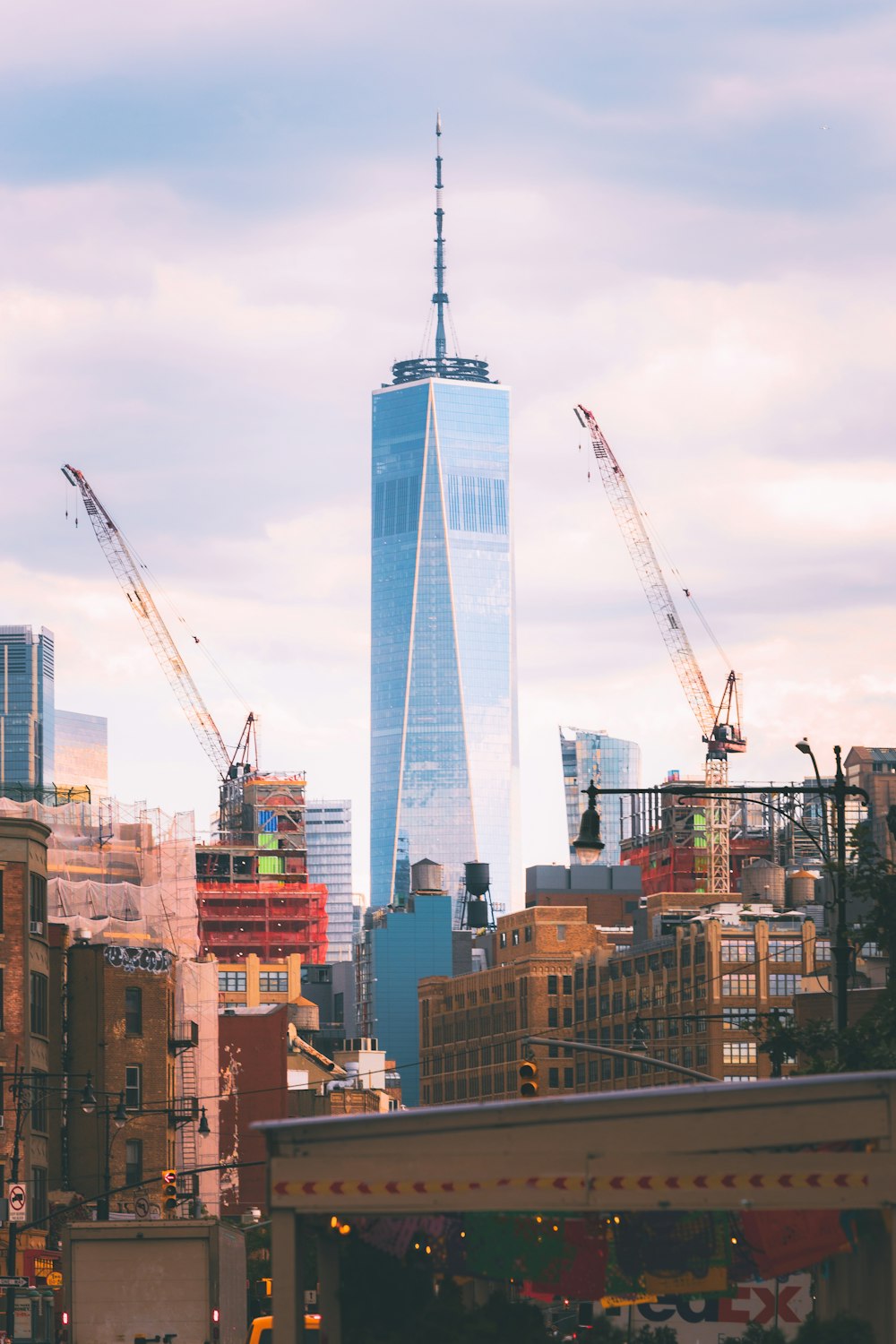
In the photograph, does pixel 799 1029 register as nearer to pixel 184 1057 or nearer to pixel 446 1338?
pixel 446 1338

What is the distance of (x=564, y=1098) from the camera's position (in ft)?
73.4

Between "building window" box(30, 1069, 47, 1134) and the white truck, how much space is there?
47518mm

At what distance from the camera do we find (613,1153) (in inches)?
858

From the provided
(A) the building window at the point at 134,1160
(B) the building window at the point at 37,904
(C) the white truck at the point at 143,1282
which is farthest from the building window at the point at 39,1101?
(C) the white truck at the point at 143,1282

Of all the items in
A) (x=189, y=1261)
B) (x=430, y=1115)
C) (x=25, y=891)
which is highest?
(x=25, y=891)

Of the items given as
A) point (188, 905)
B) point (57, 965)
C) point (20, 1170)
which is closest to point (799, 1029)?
point (20, 1170)

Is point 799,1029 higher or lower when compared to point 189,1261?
higher

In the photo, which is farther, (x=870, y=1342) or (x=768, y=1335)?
(x=768, y=1335)

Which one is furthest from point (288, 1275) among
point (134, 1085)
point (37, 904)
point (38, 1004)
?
point (134, 1085)

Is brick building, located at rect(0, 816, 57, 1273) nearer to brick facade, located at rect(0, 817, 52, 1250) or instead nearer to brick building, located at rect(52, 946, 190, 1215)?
brick facade, located at rect(0, 817, 52, 1250)

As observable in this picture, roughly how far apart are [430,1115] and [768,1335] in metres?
4.12

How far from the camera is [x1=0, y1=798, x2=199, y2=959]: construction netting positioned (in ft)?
463

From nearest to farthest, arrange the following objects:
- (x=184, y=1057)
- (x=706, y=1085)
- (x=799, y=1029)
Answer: (x=706, y=1085)
(x=799, y=1029)
(x=184, y=1057)

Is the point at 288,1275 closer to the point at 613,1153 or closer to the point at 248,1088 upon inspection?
the point at 613,1153
